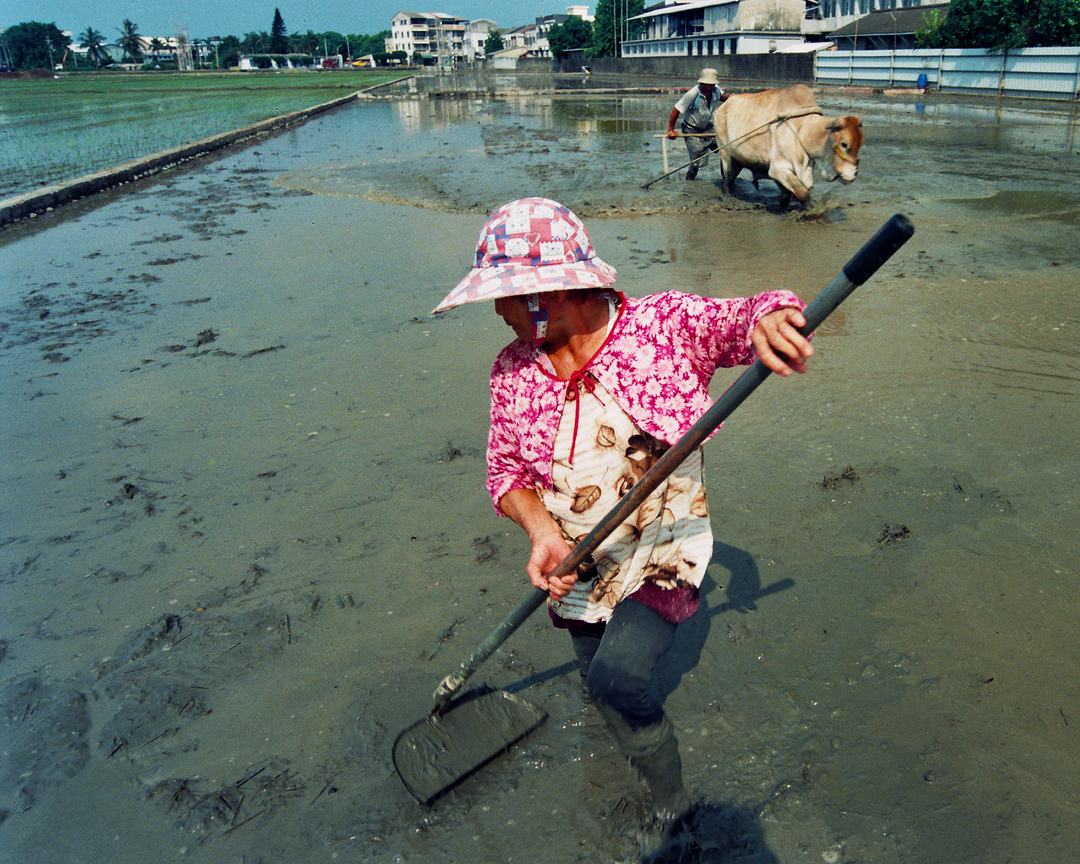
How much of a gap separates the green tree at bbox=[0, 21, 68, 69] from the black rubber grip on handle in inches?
5629

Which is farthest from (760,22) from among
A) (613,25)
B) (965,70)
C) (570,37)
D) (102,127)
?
(102,127)

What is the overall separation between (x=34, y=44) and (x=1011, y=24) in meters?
141

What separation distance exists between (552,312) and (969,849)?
5.55 feet

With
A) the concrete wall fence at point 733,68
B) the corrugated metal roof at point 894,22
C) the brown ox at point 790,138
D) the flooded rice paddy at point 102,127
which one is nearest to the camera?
the brown ox at point 790,138

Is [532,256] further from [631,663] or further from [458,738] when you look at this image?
[458,738]

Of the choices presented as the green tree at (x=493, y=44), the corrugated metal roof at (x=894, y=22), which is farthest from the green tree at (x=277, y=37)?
the corrugated metal roof at (x=894, y=22)

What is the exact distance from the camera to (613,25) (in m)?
72.8

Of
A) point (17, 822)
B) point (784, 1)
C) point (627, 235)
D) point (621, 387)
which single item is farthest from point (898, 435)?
point (784, 1)

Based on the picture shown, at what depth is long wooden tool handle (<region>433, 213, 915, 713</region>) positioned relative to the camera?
4.13 ft

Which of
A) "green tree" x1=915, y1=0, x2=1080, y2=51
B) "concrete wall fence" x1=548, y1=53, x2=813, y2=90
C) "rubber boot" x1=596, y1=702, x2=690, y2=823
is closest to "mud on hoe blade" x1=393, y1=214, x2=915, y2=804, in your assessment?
"rubber boot" x1=596, y1=702, x2=690, y2=823

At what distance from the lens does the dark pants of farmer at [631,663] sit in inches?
72.9

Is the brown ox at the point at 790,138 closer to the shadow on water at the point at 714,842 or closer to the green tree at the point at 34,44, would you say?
the shadow on water at the point at 714,842

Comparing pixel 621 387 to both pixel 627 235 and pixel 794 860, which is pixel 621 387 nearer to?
pixel 794 860

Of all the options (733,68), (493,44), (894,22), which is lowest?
(733,68)
